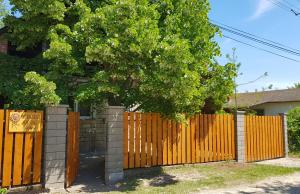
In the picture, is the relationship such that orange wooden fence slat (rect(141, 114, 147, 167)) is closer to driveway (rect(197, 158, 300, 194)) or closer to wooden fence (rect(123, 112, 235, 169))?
wooden fence (rect(123, 112, 235, 169))

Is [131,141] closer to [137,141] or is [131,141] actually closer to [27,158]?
[137,141]

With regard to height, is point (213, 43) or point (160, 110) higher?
point (213, 43)

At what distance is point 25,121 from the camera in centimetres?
761

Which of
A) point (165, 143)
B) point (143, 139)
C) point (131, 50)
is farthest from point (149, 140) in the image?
point (131, 50)

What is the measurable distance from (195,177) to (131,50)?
4436mm

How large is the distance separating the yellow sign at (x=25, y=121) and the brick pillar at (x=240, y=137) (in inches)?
312

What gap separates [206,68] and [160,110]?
2145mm

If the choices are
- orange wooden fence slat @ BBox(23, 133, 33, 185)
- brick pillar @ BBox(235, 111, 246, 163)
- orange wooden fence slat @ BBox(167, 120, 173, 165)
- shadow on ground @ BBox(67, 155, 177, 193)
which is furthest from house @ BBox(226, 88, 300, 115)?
orange wooden fence slat @ BBox(23, 133, 33, 185)

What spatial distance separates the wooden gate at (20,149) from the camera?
734cm

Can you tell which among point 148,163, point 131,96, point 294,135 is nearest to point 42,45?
point 131,96

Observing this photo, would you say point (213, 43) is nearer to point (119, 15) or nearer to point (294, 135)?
point (119, 15)

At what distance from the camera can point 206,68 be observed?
10.8 metres

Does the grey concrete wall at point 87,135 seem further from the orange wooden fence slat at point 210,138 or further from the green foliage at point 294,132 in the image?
the green foliage at point 294,132

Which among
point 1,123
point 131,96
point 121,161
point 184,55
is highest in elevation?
point 184,55
